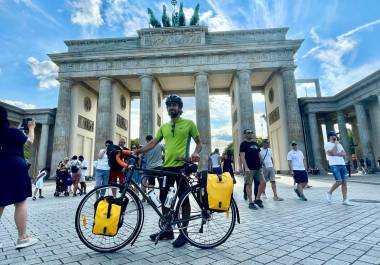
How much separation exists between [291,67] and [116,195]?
27.2 metres

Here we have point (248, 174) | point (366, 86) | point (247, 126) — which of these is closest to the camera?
point (248, 174)

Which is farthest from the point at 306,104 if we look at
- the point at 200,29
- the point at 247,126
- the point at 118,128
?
the point at 118,128

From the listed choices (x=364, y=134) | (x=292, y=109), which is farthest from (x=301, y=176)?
(x=364, y=134)

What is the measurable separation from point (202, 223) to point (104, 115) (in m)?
25.0

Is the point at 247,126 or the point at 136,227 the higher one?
the point at 247,126

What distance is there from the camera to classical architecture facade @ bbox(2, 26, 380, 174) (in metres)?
25.4

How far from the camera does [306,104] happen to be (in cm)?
2848

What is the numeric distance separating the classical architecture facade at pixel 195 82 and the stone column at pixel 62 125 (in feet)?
0.33

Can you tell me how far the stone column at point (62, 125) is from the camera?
82.4ft

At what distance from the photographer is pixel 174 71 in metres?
26.9

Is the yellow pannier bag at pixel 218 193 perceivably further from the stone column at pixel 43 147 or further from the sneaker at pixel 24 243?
the stone column at pixel 43 147

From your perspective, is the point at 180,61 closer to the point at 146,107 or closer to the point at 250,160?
the point at 146,107

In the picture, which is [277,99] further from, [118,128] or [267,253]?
[267,253]

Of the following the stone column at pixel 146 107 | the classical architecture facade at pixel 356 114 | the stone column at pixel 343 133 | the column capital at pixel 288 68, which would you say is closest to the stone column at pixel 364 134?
the classical architecture facade at pixel 356 114
